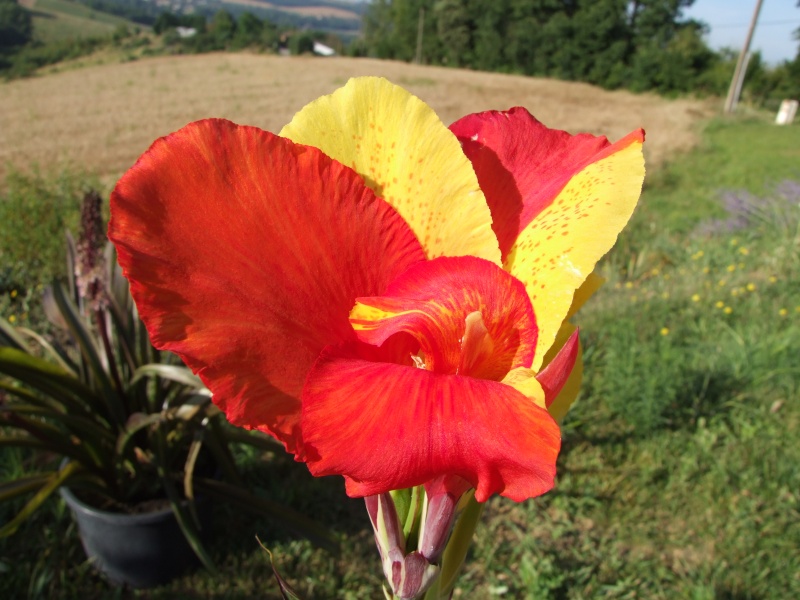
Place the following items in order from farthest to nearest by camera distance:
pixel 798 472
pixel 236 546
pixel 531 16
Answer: pixel 531 16, pixel 798 472, pixel 236 546

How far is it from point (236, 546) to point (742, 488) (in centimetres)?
232

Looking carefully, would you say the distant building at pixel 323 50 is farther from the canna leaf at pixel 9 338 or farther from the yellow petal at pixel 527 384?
the yellow petal at pixel 527 384

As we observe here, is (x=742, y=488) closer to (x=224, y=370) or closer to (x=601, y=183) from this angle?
(x=601, y=183)

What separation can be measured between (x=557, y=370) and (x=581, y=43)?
40529 mm

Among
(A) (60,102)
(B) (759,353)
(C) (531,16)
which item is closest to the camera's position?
(B) (759,353)

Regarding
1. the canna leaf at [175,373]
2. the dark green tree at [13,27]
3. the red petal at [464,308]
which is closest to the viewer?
the red petal at [464,308]

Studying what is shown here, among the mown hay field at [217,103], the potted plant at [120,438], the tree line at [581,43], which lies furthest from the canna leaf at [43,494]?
the tree line at [581,43]

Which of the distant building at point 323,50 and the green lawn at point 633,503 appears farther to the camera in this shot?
the distant building at point 323,50

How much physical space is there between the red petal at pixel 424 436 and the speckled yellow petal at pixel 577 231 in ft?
0.28

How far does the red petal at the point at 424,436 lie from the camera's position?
1.39 feet

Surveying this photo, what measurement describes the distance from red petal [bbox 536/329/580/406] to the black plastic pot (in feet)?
6.70

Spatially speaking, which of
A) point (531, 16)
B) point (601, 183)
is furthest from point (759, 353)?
point (531, 16)

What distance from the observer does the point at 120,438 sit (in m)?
2.09

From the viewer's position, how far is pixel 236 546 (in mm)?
2506
